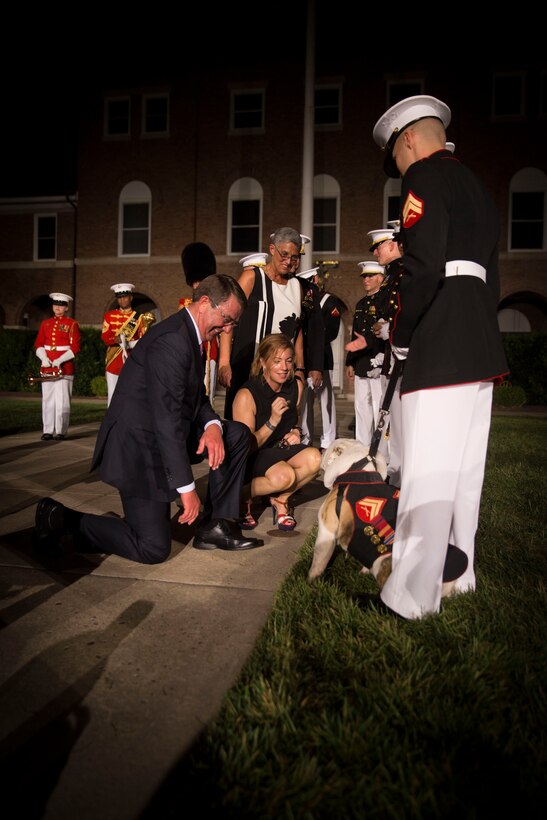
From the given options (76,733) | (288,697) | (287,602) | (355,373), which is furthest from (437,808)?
(355,373)

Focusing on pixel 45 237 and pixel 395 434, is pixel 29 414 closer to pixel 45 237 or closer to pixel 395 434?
pixel 395 434

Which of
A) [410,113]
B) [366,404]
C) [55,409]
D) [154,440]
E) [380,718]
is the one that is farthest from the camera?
[55,409]

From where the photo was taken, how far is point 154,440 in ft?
11.7

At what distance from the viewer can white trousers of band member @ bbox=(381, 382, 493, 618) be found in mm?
2598

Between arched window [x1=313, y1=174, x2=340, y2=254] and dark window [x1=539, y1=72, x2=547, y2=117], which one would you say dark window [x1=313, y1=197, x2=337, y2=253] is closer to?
arched window [x1=313, y1=174, x2=340, y2=254]

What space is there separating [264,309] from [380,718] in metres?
3.75

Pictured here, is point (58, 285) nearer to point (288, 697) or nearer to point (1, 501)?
point (1, 501)

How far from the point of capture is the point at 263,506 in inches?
213

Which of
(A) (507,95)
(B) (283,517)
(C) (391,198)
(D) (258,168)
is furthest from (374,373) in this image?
(A) (507,95)

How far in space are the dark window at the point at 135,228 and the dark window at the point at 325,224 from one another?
6.00 metres

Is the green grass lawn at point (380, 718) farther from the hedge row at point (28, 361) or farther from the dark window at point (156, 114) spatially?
the dark window at point (156, 114)

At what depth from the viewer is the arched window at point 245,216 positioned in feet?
71.5

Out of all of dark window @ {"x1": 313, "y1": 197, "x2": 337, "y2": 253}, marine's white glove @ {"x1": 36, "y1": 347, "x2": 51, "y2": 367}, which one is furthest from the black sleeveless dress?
dark window @ {"x1": 313, "y1": 197, "x2": 337, "y2": 253}

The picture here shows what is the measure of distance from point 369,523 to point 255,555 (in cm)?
113
